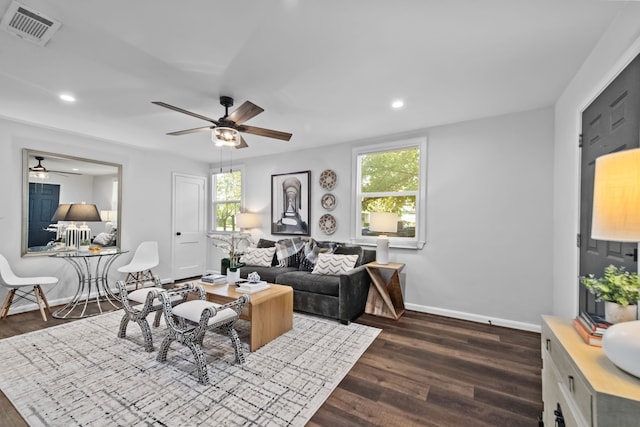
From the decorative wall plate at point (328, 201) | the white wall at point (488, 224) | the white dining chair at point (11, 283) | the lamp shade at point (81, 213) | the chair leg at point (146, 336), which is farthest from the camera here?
the decorative wall plate at point (328, 201)

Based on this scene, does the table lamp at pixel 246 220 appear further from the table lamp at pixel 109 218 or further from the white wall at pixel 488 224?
the white wall at pixel 488 224

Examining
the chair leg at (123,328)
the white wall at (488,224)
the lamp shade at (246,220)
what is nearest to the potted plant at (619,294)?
the white wall at (488,224)

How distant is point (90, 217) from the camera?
4.10 meters

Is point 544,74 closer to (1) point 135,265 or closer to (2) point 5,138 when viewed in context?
(1) point 135,265

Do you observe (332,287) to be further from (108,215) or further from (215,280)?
(108,215)

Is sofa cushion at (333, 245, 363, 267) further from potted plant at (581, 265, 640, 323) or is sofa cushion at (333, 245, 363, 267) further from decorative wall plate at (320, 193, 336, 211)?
potted plant at (581, 265, 640, 323)

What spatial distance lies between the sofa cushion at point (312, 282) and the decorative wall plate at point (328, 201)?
1.19 meters

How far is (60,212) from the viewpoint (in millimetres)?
3930

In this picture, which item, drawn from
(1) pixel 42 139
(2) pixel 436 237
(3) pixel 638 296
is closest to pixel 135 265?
(1) pixel 42 139

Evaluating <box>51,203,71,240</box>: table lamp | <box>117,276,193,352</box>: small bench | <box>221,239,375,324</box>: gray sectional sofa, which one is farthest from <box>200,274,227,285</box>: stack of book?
<box>51,203,71,240</box>: table lamp

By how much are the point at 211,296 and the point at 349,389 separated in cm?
165

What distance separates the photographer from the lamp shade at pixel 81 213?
13.0 ft

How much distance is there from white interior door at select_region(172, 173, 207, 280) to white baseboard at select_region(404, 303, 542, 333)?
167 inches

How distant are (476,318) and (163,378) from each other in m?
3.32
